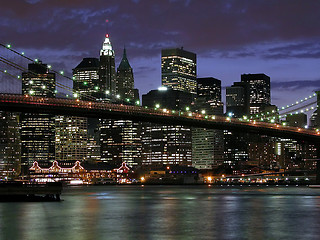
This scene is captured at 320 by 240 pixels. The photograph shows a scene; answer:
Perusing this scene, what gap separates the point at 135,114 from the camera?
84.5m

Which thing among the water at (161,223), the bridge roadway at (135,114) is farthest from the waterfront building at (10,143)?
the water at (161,223)

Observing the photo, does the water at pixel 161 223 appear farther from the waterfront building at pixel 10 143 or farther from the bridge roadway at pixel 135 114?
the waterfront building at pixel 10 143

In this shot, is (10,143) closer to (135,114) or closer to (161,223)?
(135,114)

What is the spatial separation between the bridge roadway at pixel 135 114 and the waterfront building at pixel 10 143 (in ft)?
360

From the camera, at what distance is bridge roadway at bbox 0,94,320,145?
2886 inches

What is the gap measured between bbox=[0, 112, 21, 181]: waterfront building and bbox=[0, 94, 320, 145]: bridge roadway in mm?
109728

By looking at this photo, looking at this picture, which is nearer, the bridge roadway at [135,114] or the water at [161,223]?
the water at [161,223]

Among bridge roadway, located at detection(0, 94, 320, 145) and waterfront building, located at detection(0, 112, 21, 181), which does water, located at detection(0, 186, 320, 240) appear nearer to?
bridge roadway, located at detection(0, 94, 320, 145)

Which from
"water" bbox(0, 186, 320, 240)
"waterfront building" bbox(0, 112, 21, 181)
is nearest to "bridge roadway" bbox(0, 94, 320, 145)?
"water" bbox(0, 186, 320, 240)

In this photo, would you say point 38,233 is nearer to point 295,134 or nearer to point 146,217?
point 146,217

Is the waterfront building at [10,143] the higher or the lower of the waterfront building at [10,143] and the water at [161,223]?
the higher

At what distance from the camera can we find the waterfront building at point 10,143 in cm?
19162

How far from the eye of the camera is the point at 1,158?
191375 mm

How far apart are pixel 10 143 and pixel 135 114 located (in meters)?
119
